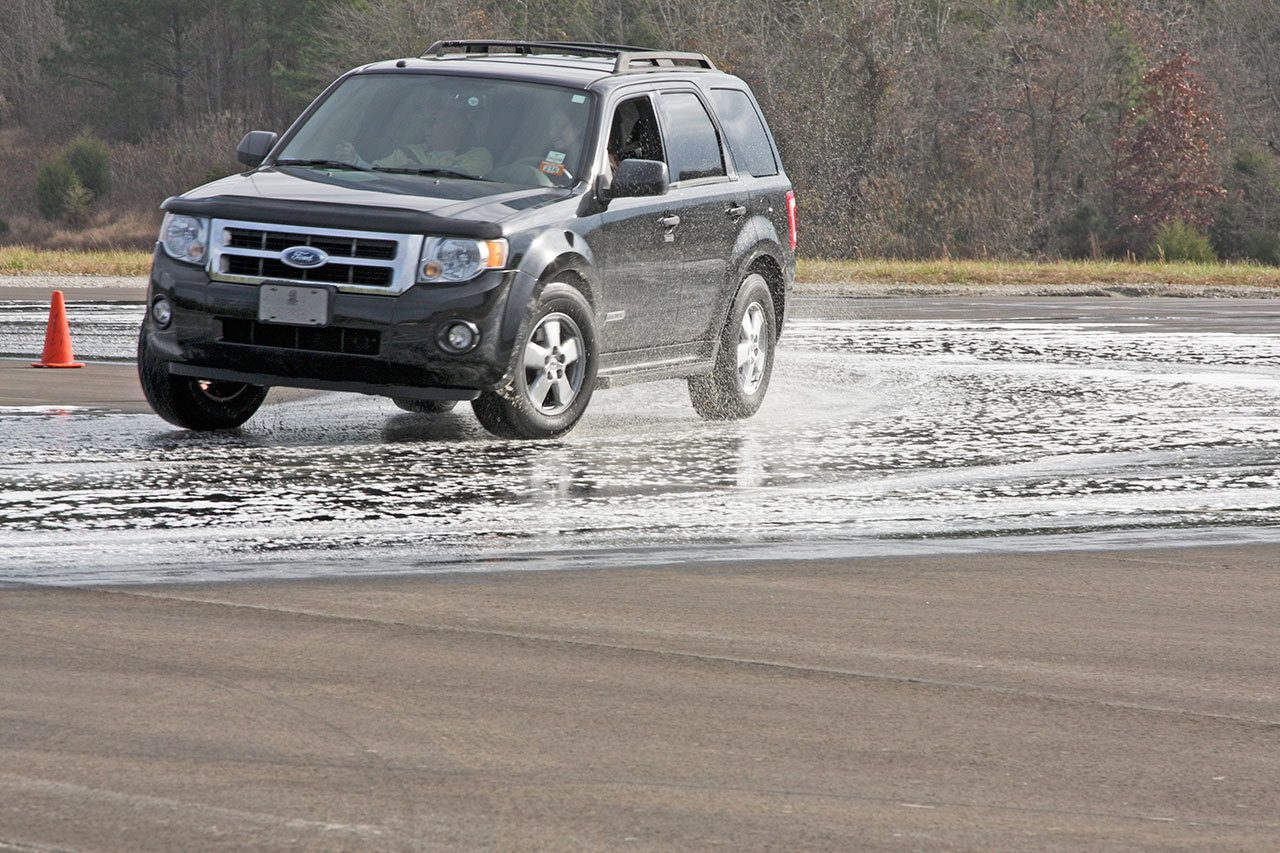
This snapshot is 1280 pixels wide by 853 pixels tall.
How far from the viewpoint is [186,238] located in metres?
10.5

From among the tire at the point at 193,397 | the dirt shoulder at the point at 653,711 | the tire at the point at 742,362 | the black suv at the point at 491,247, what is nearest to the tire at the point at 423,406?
the black suv at the point at 491,247

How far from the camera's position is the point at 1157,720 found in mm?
5391

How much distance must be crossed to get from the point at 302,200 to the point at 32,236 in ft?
209

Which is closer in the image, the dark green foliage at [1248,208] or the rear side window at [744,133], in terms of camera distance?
the rear side window at [744,133]

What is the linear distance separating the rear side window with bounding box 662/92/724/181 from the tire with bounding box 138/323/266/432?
2.81m

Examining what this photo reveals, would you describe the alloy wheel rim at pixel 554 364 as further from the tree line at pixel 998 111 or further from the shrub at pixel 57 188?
the shrub at pixel 57 188

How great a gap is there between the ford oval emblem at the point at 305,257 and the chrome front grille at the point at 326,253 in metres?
0.02

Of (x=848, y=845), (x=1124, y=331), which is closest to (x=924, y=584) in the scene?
(x=848, y=845)

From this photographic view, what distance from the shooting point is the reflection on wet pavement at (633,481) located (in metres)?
7.75

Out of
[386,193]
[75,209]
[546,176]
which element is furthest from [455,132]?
[75,209]

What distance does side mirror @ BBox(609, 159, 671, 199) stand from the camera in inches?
434

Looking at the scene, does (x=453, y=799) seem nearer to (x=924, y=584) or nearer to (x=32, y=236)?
(x=924, y=584)

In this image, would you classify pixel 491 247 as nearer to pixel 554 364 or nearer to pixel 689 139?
pixel 554 364

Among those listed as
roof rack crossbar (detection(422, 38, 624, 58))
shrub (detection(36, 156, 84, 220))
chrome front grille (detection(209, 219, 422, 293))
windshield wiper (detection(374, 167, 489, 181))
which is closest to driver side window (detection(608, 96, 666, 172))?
roof rack crossbar (detection(422, 38, 624, 58))
